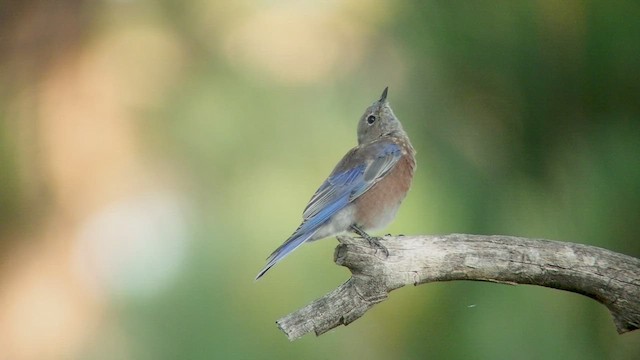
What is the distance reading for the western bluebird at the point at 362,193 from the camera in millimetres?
3316

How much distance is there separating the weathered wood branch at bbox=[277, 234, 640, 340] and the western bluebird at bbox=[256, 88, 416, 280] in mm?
344

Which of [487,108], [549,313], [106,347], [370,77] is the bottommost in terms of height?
[549,313]

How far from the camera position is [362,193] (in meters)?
3.38

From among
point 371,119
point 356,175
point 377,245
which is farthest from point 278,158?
point 377,245

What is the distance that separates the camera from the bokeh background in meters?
4.50

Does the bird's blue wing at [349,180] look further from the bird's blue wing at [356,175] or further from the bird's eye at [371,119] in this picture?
the bird's eye at [371,119]

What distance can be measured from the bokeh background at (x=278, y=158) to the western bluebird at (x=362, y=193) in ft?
3.13

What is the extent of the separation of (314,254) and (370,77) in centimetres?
90

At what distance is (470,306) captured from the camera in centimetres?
456

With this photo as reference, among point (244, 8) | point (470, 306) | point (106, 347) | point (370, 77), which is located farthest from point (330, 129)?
point (106, 347)

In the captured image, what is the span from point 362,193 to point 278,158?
1.35 meters

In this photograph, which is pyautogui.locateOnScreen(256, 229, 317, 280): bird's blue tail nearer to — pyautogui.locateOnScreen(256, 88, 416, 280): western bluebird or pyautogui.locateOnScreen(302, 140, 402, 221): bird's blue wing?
pyautogui.locateOnScreen(256, 88, 416, 280): western bluebird

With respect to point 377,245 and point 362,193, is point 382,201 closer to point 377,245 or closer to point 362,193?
point 362,193

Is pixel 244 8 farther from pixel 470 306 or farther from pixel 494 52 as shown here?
pixel 470 306
